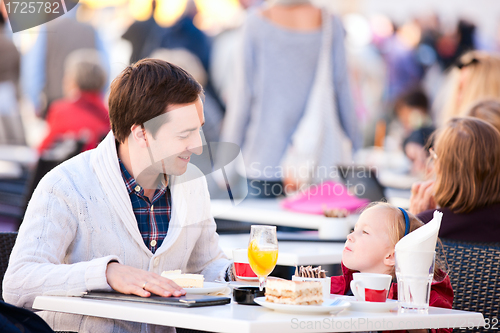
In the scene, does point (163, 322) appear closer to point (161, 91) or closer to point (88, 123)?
point (161, 91)

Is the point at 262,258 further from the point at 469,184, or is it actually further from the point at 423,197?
the point at 423,197

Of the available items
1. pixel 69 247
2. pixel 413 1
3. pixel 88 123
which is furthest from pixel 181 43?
pixel 69 247

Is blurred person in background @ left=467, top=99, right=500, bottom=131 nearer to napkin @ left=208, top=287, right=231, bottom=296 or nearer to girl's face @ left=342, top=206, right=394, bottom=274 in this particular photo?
girl's face @ left=342, top=206, right=394, bottom=274

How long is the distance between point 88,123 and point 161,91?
9.92 ft

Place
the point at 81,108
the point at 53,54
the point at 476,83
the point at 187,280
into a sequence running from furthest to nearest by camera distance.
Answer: the point at 53,54, the point at 81,108, the point at 476,83, the point at 187,280

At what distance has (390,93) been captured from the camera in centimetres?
689

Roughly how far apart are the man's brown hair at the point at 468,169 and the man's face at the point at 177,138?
0.94 meters

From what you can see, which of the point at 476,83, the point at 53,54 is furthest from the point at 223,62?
the point at 476,83

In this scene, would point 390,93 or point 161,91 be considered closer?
point 161,91

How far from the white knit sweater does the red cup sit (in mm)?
105

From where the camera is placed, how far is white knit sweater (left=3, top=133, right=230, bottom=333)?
1.46 m

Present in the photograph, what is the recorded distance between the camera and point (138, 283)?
1.40 metres

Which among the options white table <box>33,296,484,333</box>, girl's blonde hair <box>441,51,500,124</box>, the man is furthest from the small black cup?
girl's blonde hair <box>441,51,500,124</box>

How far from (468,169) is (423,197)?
25 centimetres
